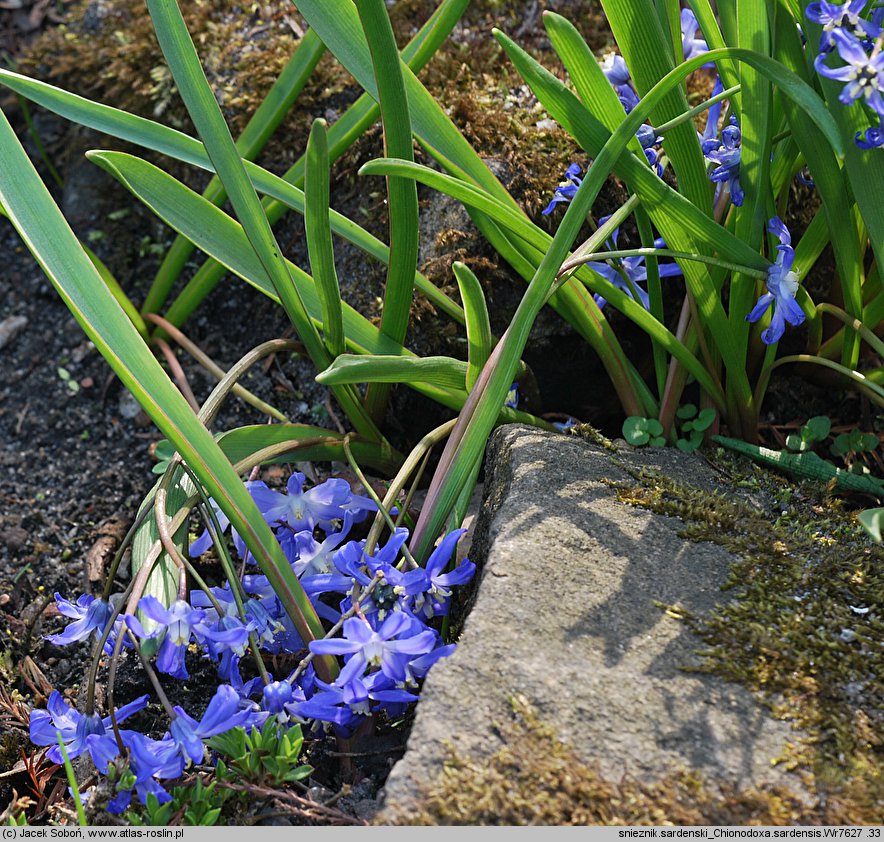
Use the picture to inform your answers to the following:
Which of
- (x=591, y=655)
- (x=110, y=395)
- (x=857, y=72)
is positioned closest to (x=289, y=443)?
(x=591, y=655)

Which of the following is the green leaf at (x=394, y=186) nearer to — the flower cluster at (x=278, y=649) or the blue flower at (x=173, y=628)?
the flower cluster at (x=278, y=649)

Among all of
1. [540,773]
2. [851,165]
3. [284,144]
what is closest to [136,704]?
[540,773]

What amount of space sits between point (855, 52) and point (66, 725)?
1349mm

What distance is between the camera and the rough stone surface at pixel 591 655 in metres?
0.97

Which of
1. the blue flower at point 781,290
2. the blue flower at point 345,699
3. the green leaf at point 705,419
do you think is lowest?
the blue flower at point 345,699

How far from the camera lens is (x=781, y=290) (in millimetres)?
1218

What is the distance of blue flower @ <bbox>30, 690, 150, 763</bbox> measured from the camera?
1108mm

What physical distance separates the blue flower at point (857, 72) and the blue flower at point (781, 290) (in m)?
0.22

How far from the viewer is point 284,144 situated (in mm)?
2094

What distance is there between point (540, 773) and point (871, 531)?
17.9 inches

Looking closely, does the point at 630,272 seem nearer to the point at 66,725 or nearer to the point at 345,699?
the point at 345,699

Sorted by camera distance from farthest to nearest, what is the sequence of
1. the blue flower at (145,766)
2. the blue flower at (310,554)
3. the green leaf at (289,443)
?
the green leaf at (289,443) → the blue flower at (310,554) → the blue flower at (145,766)

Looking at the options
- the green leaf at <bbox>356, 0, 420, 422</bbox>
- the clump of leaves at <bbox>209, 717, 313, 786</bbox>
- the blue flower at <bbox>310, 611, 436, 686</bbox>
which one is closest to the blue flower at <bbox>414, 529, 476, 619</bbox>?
the blue flower at <bbox>310, 611, 436, 686</bbox>

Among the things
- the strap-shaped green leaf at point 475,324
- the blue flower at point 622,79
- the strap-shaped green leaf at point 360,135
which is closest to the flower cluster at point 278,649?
the strap-shaped green leaf at point 475,324
